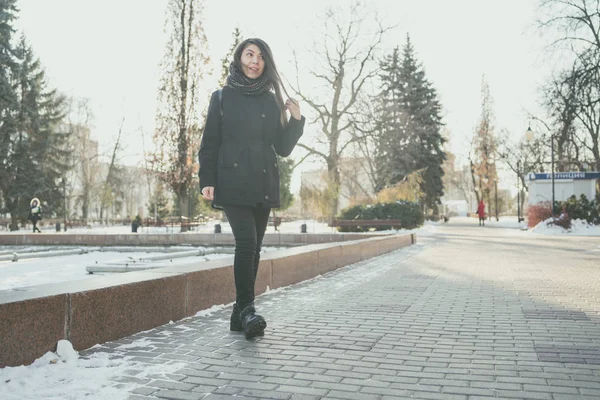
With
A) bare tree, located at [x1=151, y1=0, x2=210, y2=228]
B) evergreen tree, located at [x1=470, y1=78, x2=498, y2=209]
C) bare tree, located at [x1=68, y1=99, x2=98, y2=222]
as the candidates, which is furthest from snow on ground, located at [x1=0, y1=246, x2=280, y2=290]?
evergreen tree, located at [x1=470, y1=78, x2=498, y2=209]

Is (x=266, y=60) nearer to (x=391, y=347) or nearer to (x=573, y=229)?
(x=391, y=347)

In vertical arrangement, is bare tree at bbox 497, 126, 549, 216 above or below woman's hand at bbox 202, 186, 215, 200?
above

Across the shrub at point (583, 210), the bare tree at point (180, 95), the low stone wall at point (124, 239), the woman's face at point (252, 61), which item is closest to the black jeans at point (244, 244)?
the woman's face at point (252, 61)

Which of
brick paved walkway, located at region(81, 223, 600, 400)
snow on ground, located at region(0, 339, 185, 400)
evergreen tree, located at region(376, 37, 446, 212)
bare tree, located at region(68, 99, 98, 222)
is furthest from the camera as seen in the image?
bare tree, located at region(68, 99, 98, 222)

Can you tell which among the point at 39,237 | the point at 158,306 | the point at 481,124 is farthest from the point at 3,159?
the point at 481,124

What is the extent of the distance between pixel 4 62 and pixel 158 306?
3286 cm

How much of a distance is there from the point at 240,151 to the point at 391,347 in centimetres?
169

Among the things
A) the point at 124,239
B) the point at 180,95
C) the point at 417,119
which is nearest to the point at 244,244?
the point at 124,239

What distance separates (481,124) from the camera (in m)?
59.4

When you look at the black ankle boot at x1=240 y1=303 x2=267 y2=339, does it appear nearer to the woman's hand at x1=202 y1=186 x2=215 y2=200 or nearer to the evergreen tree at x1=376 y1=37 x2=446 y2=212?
the woman's hand at x1=202 y1=186 x2=215 y2=200

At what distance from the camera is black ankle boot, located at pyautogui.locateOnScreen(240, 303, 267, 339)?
155 inches

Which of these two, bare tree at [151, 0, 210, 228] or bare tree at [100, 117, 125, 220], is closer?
bare tree at [151, 0, 210, 228]

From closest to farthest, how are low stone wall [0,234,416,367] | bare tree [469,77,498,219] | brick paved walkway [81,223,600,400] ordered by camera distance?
brick paved walkway [81,223,600,400] < low stone wall [0,234,416,367] < bare tree [469,77,498,219]

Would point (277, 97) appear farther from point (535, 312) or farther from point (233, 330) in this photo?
point (535, 312)
